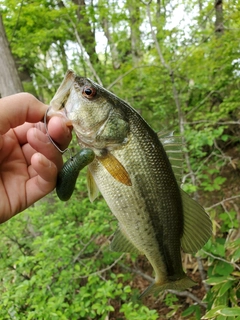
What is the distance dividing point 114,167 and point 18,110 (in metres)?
0.72

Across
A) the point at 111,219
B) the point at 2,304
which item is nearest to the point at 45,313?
the point at 2,304

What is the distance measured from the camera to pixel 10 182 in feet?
6.11

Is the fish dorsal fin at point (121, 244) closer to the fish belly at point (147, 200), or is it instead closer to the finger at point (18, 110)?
the fish belly at point (147, 200)

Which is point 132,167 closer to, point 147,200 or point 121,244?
point 147,200

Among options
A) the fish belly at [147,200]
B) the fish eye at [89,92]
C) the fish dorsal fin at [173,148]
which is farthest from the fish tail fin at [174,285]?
the fish eye at [89,92]

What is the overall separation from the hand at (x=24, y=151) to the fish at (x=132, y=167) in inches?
6.5

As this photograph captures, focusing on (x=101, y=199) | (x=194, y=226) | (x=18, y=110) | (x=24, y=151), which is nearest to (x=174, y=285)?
(x=194, y=226)

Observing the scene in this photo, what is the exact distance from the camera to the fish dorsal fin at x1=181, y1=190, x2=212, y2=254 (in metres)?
1.71

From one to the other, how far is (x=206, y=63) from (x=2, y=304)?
5.34 metres

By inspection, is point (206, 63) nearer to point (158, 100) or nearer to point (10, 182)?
point (158, 100)

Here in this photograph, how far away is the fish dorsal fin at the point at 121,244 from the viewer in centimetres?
177

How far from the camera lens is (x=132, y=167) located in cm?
152

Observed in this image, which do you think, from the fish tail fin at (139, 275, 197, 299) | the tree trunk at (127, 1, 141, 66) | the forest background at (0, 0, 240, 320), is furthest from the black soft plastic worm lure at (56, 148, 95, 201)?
the tree trunk at (127, 1, 141, 66)

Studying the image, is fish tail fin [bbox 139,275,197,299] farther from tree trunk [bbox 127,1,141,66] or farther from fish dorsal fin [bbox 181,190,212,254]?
tree trunk [bbox 127,1,141,66]
